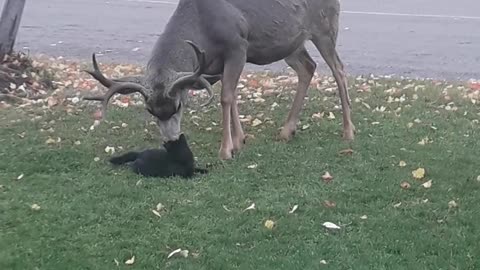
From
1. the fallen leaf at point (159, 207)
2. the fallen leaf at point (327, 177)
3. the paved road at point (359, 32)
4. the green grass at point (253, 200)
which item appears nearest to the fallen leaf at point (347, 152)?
the green grass at point (253, 200)

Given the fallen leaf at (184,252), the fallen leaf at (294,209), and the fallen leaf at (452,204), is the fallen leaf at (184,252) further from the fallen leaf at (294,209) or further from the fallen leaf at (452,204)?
the fallen leaf at (452,204)

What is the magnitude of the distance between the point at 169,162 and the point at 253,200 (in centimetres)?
100

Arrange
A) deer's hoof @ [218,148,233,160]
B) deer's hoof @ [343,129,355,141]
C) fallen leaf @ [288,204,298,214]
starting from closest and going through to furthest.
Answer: fallen leaf @ [288,204,298,214] < deer's hoof @ [218,148,233,160] < deer's hoof @ [343,129,355,141]

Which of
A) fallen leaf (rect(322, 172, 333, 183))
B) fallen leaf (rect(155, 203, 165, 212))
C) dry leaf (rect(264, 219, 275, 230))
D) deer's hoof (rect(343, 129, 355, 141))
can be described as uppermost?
dry leaf (rect(264, 219, 275, 230))

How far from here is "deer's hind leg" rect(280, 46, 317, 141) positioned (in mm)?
8672

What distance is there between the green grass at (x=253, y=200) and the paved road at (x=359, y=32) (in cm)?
439

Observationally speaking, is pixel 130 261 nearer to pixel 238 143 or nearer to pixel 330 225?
pixel 330 225

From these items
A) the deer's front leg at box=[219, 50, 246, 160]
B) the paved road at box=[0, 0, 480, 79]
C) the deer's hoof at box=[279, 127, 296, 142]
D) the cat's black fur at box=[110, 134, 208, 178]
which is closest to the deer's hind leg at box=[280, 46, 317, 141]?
the deer's hoof at box=[279, 127, 296, 142]

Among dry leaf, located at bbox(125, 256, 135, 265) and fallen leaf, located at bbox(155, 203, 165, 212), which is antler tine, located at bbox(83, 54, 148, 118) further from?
dry leaf, located at bbox(125, 256, 135, 265)

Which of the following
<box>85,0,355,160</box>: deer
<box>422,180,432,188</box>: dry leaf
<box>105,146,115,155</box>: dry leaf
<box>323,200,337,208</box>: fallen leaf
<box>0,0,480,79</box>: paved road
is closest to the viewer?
<box>323,200,337,208</box>: fallen leaf

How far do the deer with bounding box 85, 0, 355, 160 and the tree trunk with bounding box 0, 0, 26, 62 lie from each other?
136 inches

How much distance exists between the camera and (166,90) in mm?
7199

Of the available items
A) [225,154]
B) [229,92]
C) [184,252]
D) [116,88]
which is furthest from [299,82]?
[184,252]

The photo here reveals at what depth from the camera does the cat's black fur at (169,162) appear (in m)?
7.27
